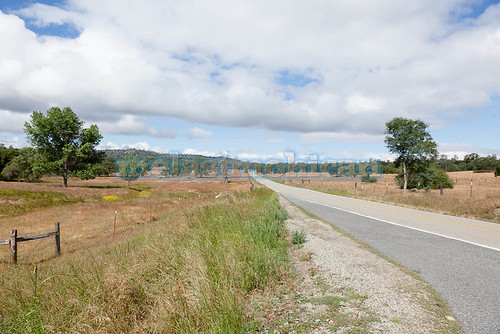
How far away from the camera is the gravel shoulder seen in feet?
11.4

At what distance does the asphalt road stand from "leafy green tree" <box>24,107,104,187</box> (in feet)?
177

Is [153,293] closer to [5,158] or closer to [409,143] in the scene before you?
[409,143]

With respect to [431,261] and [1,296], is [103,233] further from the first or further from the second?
[431,261]

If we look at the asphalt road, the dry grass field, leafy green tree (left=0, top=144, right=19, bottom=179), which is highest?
leafy green tree (left=0, top=144, right=19, bottom=179)

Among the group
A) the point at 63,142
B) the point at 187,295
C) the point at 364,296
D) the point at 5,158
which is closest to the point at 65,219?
the point at 187,295

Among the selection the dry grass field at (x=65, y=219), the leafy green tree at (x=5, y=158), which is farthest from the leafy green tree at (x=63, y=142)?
the leafy green tree at (x=5, y=158)

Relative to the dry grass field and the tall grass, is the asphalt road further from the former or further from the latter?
the dry grass field

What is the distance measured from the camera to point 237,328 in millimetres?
3381

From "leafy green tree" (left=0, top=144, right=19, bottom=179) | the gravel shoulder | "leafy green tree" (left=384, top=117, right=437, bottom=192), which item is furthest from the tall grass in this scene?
"leafy green tree" (left=0, top=144, right=19, bottom=179)

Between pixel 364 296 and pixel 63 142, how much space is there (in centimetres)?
6244

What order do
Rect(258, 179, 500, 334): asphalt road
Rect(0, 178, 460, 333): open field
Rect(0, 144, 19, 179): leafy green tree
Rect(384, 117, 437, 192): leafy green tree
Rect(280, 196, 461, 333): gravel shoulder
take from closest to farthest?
1. Rect(280, 196, 461, 333): gravel shoulder
2. Rect(0, 178, 460, 333): open field
3. Rect(258, 179, 500, 334): asphalt road
4. Rect(384, 117, 437, 192): leafy green tree
5. Rect(0, 144, 19, 179): leafy green tree

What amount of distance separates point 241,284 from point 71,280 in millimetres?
3029

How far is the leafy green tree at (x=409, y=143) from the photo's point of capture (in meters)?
41.7

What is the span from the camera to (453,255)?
6.49 metres
